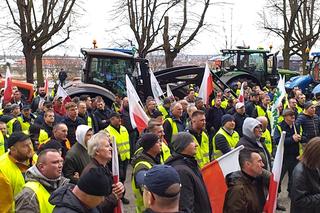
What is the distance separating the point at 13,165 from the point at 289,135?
4.85 m

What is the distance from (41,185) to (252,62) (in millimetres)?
17267

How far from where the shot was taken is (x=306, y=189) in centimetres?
437

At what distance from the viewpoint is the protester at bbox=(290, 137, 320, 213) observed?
4344 mm

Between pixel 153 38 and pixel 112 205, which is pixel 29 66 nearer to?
pixel 153 38

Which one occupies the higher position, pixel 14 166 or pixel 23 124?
pixel 14 166

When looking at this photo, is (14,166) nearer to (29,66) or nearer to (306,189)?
(306,189)

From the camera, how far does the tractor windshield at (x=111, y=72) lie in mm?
14156

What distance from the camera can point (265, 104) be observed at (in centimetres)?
1091

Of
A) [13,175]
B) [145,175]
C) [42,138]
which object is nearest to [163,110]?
[42,138]

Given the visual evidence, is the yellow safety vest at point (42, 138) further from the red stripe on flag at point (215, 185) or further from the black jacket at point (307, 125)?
the black jacket at point (307, 125)

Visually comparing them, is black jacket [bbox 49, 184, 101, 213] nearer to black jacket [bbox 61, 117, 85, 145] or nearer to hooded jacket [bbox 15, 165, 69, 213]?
hooded jacket [bbox 15, 165, 69, 213]

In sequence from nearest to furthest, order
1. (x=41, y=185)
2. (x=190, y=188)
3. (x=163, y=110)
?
(x=41, y=185) < (x=190, y=188) < (x=163, y=110)

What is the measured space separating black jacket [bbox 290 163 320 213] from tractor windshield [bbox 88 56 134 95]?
10.2m

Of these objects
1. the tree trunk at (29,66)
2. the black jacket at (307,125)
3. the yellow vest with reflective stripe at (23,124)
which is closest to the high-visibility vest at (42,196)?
the yellow vest with reflective stripe at (23,124)
